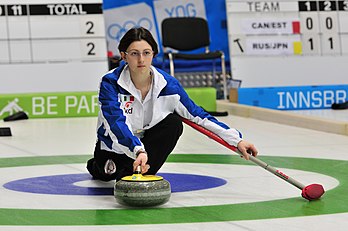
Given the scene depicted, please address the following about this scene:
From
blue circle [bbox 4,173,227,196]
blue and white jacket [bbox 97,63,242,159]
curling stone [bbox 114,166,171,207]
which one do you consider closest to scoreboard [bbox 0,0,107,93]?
blue circle [bbox 4,173,227,196]

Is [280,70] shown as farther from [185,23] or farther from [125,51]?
[125,51]

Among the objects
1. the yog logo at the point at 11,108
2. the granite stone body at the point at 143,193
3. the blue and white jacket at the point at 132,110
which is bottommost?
the granite stone body at the point at 143,193

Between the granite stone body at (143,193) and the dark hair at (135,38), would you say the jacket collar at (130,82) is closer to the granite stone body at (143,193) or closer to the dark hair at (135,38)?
the dark hair at (135,38)

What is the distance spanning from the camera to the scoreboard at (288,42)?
8.80 meters

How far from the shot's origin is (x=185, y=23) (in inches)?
329

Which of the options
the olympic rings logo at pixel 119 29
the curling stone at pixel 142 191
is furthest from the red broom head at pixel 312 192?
the olympic rings logo at pixel 119 29

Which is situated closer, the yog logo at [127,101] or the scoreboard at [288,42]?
the yog logo at [127,101]

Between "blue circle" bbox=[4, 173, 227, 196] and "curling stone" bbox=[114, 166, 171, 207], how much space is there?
0.37 meters

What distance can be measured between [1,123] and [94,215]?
162 inches

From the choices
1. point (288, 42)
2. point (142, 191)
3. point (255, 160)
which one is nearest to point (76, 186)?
point (142, 191)

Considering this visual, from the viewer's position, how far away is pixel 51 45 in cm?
830

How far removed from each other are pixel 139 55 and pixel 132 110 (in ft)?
0.76

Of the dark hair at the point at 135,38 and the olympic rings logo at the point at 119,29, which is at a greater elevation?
the olympic rings logo at the point at 119,29

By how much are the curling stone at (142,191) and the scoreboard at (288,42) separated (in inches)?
230
